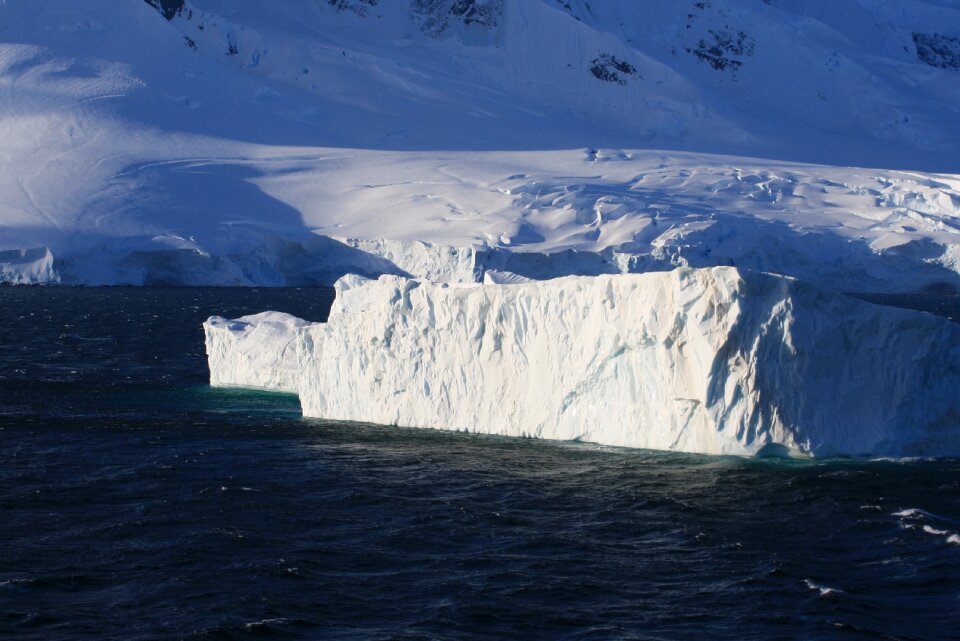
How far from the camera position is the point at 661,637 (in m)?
13.5

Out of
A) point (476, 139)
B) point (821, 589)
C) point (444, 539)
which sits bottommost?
point (444, 539)

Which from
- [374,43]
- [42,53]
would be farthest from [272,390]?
[374,43]

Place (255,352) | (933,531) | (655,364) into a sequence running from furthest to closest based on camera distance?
(255,352) → (655,364) → (933,531)

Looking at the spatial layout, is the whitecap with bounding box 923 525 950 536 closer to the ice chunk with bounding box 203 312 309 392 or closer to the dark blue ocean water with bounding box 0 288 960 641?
the dark blue ocean water with bounding box 0 288 960 641

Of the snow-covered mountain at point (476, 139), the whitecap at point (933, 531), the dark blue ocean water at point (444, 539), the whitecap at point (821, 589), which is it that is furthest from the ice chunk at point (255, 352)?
the snow-covered mountain at point (476, 139)

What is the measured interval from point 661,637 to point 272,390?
22.4m

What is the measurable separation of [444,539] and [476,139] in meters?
103

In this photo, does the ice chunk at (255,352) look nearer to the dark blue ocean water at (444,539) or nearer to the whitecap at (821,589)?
the dark blue ocean water at (444,539)

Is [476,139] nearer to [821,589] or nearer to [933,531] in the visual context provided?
[933,531]

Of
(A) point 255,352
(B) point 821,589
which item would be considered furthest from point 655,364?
(A) point 255,352

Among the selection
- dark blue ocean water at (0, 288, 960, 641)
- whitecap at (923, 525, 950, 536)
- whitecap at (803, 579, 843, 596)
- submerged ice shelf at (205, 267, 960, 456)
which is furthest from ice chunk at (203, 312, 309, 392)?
whitecap at (803, 579, 843, 596)

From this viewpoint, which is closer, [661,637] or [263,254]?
[661,637]

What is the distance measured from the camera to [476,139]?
11875 cm

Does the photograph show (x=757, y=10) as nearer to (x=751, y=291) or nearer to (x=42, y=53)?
(x=42, y=53)
